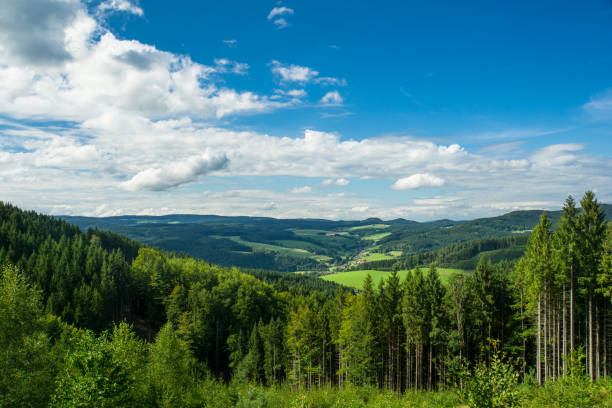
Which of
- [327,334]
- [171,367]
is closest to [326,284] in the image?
[327,334]

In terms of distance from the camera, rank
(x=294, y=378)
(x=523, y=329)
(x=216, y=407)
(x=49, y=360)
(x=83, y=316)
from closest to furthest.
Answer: (x=49, y=360) → (x=216, y=407) → (x=523, y=329) → (x=294, y=378) → (x=83, y=316)

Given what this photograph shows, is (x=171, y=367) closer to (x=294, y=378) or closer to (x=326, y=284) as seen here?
(x=294, y=378)

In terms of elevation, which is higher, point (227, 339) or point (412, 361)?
point (412, 361)

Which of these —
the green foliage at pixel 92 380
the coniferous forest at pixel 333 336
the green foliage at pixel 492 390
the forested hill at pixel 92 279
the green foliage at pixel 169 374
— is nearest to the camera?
the green foliage at pixel 492 390

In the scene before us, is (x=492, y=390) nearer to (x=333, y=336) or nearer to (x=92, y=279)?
(x=333, y=336)

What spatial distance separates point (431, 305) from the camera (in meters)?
43.7

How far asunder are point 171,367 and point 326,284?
543 ft

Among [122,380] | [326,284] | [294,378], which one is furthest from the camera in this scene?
[326,284]

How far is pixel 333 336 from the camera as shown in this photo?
5491 centimetres

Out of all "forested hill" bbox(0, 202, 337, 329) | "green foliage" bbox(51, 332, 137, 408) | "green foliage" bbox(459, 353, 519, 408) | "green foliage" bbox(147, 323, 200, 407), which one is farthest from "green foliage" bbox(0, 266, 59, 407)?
"forested hill" bbox(0, 202, 337, 329)

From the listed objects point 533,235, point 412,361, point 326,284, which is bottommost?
point 326,284

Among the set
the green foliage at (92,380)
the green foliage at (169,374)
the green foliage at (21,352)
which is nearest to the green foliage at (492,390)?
the green foliage at (92,380)

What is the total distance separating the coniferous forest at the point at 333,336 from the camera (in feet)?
68.9

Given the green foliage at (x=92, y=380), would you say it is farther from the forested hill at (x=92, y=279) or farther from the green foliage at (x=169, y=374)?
the forested hill at (x=92, y=279)
